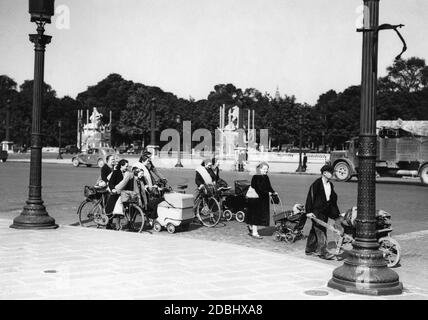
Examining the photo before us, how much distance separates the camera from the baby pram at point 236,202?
43.3ft

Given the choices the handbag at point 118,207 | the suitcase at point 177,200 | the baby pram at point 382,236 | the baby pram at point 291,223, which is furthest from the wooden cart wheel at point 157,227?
the baby pram at point 382,236

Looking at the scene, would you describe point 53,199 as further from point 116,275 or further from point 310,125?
point 310,125

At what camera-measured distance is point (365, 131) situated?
6453mm

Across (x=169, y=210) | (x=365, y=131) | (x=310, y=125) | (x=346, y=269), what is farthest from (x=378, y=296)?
(x=310, y=125)

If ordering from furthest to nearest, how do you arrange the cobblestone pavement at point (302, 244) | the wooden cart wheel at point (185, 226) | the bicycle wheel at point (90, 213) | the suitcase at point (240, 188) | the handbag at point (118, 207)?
the suitcase at point (240, 188) → the wooden cart wheel at point (185, 226) → the bicycle wheel at point (90, 213) → the handbag at point (118, 207) → the cobblestone pavement at point (302, 244)

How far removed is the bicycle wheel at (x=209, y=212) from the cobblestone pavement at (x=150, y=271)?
8.76 feet

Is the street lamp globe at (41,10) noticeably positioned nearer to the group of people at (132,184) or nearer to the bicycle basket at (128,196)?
the group of people at (132,184)

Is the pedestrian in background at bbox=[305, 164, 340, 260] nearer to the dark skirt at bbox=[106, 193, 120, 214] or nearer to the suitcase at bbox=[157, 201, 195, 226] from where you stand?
the suitcase at bbox=[157, 201, 195, 226]

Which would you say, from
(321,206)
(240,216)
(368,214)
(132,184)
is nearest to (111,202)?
(132,184)

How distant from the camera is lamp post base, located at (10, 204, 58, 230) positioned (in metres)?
10.9

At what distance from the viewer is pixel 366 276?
6.33 metres

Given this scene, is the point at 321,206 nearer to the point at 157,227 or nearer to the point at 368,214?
the point at 368,214

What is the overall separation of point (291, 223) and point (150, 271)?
13.8 feet

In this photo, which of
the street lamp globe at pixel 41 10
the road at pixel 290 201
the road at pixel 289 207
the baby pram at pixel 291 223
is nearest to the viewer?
the road at pixel 289 207
